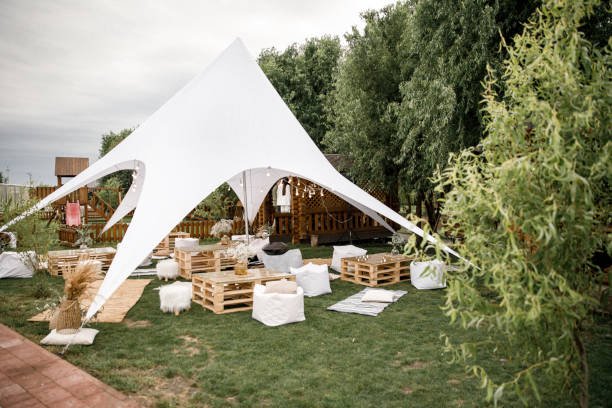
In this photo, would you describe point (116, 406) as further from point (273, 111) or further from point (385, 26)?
point (385, 26)

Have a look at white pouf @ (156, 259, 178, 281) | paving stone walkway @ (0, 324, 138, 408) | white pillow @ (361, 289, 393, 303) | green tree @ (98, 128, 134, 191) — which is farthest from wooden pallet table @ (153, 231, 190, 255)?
green tree @ (98, 128, 134, 191)

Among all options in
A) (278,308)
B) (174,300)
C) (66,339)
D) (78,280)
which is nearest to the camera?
(66,339)

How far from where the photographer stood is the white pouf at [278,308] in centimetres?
506

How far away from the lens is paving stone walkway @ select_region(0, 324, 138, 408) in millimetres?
3045

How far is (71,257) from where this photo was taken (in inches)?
334

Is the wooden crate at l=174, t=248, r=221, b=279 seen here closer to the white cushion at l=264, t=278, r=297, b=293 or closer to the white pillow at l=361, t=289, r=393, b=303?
the white cushion at l=264, t=278, r=297, b=293

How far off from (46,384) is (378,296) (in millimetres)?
4300

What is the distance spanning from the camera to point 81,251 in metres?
8.91

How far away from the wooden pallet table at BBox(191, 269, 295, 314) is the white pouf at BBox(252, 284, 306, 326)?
0.71m

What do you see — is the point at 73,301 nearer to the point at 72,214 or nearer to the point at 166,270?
the point at 166,270

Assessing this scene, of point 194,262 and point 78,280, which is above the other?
point 78,280

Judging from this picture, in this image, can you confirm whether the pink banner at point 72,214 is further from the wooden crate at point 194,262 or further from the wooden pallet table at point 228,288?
the wooden pallet table at point 228,288

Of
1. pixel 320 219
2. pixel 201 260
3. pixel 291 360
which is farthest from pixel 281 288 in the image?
pixel 320 219

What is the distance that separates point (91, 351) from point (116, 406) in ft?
4.90
